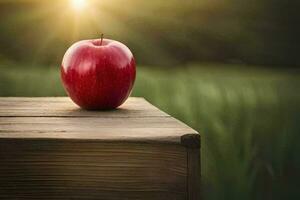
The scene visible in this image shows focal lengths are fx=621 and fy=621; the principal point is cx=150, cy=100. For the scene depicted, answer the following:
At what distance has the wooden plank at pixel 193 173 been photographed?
3.63 ft

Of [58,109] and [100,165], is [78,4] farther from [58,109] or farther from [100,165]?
[100,165]

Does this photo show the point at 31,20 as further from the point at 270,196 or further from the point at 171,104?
the point at 270,196

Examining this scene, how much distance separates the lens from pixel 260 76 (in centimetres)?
220

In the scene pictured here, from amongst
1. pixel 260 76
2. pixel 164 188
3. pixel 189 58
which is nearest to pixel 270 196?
A: pixel 260 76

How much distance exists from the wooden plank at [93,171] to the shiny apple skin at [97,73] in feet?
1.27

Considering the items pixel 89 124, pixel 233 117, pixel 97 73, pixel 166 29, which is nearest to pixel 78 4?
pixel 166 29

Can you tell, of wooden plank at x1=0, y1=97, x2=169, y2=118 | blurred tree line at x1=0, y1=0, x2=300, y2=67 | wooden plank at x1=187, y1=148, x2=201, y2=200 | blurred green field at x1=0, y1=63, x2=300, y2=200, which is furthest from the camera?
blurred tree line at x1=0, y1=0, x2=300, y2=67

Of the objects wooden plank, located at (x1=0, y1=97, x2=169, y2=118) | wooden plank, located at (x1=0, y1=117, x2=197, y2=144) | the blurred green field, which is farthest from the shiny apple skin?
the blurred green field

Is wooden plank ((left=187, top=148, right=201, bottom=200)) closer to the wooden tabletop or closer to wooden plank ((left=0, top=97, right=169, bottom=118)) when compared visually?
the wooden tabletop

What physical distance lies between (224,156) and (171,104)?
10.0 inches

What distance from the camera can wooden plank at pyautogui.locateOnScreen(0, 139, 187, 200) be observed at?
1113 millimetres

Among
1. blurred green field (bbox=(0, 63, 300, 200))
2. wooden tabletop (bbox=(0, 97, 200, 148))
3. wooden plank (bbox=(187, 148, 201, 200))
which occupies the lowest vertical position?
blurred green field (bbox=(0, 63, 300, 200))

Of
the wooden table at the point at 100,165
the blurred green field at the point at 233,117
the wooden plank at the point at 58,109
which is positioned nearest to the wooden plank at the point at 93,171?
the wooden table at the point at 100,165

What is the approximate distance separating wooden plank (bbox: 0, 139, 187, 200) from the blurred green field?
990 mm
